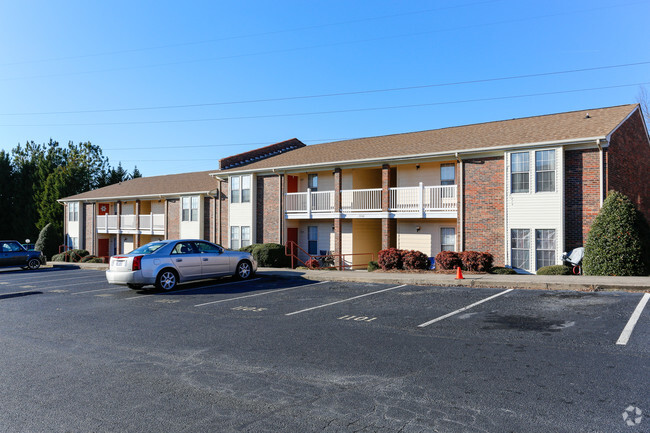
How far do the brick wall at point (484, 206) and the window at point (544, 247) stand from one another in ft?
4.20

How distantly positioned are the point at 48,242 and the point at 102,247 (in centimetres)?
587

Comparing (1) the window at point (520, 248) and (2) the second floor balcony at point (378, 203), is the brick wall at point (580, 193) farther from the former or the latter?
(2) the second floor balcony at point (378, 203)

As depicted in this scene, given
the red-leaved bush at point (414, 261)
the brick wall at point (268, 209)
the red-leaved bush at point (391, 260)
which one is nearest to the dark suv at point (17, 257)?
the brick wall at point (268, 209)

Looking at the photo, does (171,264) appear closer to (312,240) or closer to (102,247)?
(312,240)

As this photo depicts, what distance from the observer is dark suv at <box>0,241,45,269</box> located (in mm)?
25281

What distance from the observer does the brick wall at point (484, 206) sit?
1873 cm

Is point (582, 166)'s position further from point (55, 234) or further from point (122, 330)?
point (55, 234)

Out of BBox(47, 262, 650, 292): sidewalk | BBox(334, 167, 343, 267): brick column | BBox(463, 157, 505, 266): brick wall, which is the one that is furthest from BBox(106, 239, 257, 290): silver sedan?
BBox(463, 157, 505, 266): brick wall

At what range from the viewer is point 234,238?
92.4ft

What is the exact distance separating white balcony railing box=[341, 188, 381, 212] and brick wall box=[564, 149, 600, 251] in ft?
27.3

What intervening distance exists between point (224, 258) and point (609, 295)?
1093 cm

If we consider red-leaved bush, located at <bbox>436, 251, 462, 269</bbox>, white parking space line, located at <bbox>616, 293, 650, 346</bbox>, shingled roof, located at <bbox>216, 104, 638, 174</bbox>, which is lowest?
white parking space line, located at <bbox>616, 293, 650, 346</bbox>

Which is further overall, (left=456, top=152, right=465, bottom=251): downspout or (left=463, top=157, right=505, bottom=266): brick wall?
(left=456, top=152, right=465, bottom=251): downspout

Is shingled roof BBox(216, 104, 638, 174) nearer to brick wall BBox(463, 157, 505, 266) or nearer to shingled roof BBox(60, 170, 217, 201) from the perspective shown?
brick wall BBox(463, 157, 505, 266)
